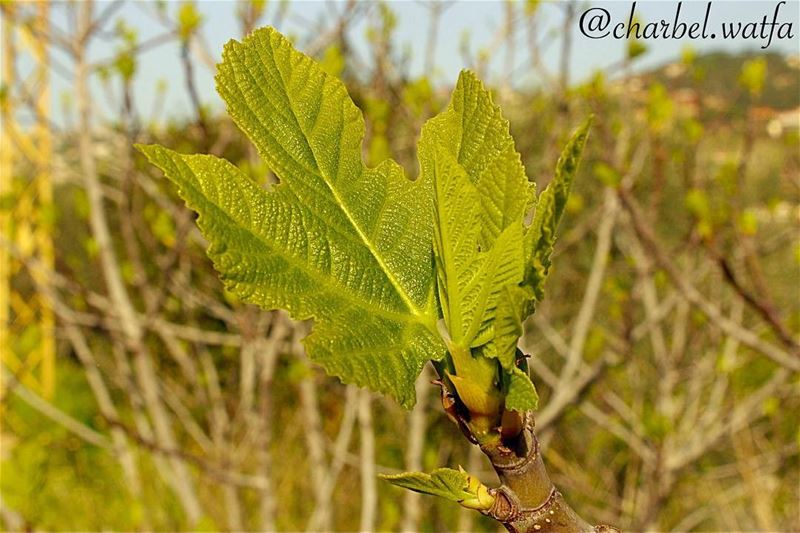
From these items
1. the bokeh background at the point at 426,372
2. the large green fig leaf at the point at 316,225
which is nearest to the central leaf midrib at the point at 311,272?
the large green fig leaf at the point at 316,225

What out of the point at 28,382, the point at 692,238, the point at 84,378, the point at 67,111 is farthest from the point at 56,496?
the point at 692,238

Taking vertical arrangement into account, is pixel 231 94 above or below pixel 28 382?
above

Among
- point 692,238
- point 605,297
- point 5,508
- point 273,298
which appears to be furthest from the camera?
point 605,297

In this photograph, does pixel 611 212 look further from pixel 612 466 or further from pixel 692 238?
pixel 612 466

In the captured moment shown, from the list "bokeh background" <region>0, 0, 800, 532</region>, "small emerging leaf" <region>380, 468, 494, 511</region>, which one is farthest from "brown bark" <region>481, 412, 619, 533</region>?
"bokeh background" <region>0, 0, 800, 532</region>

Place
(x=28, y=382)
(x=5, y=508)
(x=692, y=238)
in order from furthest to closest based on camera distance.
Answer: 1. (x=28, y=382)
2. (x=692, y=238)
3. (x=5, y=508)

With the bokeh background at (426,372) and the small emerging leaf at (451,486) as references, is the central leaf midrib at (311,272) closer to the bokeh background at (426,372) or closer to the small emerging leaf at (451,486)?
the small emerging leaf at (451,486)

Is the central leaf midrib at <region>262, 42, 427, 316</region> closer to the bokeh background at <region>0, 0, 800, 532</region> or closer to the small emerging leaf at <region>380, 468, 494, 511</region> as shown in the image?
the small emerging leaf at <region>380, 468, 494, 511</region>

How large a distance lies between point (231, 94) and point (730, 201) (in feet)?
6.44

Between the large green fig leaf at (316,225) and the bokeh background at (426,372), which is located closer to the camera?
the large green fig leaf at (316,225)

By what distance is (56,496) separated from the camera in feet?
12.0

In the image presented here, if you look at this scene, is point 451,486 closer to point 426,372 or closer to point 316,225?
point 316,225

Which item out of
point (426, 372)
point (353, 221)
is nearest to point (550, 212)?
point (353, 221)

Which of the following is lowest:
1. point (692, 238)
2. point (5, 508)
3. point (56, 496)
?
point (56, 496)
